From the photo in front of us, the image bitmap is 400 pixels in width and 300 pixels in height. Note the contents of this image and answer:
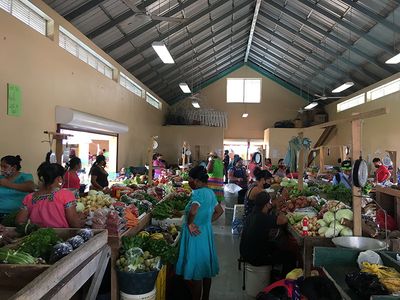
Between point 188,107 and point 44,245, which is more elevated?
point 188,107

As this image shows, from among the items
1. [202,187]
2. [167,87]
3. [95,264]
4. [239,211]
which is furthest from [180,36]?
[95,264]

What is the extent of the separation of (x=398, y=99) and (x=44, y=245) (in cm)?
1013

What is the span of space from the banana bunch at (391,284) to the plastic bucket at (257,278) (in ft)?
5.90

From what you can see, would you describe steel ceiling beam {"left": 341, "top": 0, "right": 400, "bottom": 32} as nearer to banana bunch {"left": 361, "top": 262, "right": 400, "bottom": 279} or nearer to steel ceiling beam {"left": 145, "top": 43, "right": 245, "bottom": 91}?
steel ceiling beam {"left": 145, "top": 43, "right": 245, "bottom": 91}

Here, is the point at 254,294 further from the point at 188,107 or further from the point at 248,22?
the point at 188,107

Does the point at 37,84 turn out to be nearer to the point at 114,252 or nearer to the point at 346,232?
the point at 114,252

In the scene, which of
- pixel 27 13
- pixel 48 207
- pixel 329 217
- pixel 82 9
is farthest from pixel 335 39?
pixel 48 207

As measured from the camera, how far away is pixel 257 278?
154 inches

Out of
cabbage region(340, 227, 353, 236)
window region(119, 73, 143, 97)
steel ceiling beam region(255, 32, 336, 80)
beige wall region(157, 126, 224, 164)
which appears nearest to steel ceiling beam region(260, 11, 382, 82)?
steel ceiling beam region(255, 32, 336, 80)

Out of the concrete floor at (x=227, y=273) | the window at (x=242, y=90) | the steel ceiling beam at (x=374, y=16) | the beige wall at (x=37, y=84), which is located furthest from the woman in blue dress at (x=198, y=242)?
the window at (x=242, y=90)

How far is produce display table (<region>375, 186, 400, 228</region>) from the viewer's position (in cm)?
409

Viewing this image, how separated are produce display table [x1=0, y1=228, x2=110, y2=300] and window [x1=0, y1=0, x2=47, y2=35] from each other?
11.4 ft

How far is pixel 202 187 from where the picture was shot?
348cm

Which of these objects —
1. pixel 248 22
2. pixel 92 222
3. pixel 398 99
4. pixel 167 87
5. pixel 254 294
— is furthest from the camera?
pixel 167 87
